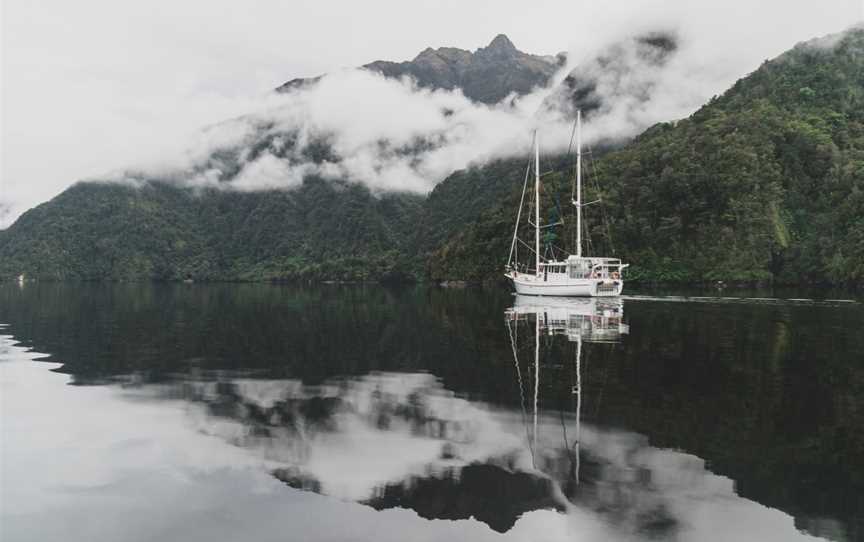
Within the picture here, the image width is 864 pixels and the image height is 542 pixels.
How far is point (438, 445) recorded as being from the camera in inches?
466

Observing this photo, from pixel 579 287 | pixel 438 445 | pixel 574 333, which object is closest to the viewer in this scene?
pixel 438 445

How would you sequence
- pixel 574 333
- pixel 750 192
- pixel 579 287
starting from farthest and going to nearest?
pixel 750 192 → pixel 579 287 → pixel 574 333

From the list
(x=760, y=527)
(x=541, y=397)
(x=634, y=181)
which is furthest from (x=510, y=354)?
(x=634, y=181)

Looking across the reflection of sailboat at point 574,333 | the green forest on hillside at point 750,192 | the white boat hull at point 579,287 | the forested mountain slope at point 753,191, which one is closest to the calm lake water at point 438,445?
the reflection of sailboat at point 574,333

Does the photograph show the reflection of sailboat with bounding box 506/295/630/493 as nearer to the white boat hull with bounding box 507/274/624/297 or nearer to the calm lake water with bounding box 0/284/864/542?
the calm lake water with bounding box 0/284/864/542

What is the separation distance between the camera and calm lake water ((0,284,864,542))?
→ 8.41m

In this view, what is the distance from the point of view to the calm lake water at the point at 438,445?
8.41 meters

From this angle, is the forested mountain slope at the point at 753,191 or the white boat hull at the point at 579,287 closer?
the white boat hull at the point at 579,287

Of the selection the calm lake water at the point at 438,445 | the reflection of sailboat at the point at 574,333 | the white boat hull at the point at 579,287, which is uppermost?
the white boat hull at the point at 579,287

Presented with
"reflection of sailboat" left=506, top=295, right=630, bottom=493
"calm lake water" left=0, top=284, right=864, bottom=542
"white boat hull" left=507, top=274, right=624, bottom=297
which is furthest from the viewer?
"white boat hull" left=507, top=274, right=624, bottom=297

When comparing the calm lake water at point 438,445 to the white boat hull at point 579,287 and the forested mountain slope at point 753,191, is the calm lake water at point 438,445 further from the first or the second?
the forested mountain slope at point 753,191

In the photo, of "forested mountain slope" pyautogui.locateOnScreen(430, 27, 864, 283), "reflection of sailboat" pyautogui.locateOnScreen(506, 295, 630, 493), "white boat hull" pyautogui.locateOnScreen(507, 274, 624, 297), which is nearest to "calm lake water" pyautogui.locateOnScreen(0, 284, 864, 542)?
"reflection of sailboat" pyautogui.locateOnScreen(506, 295, 630, 493)

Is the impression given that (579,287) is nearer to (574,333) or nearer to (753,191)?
(574,333)

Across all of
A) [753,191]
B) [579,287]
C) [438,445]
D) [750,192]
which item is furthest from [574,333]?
[753,191]
